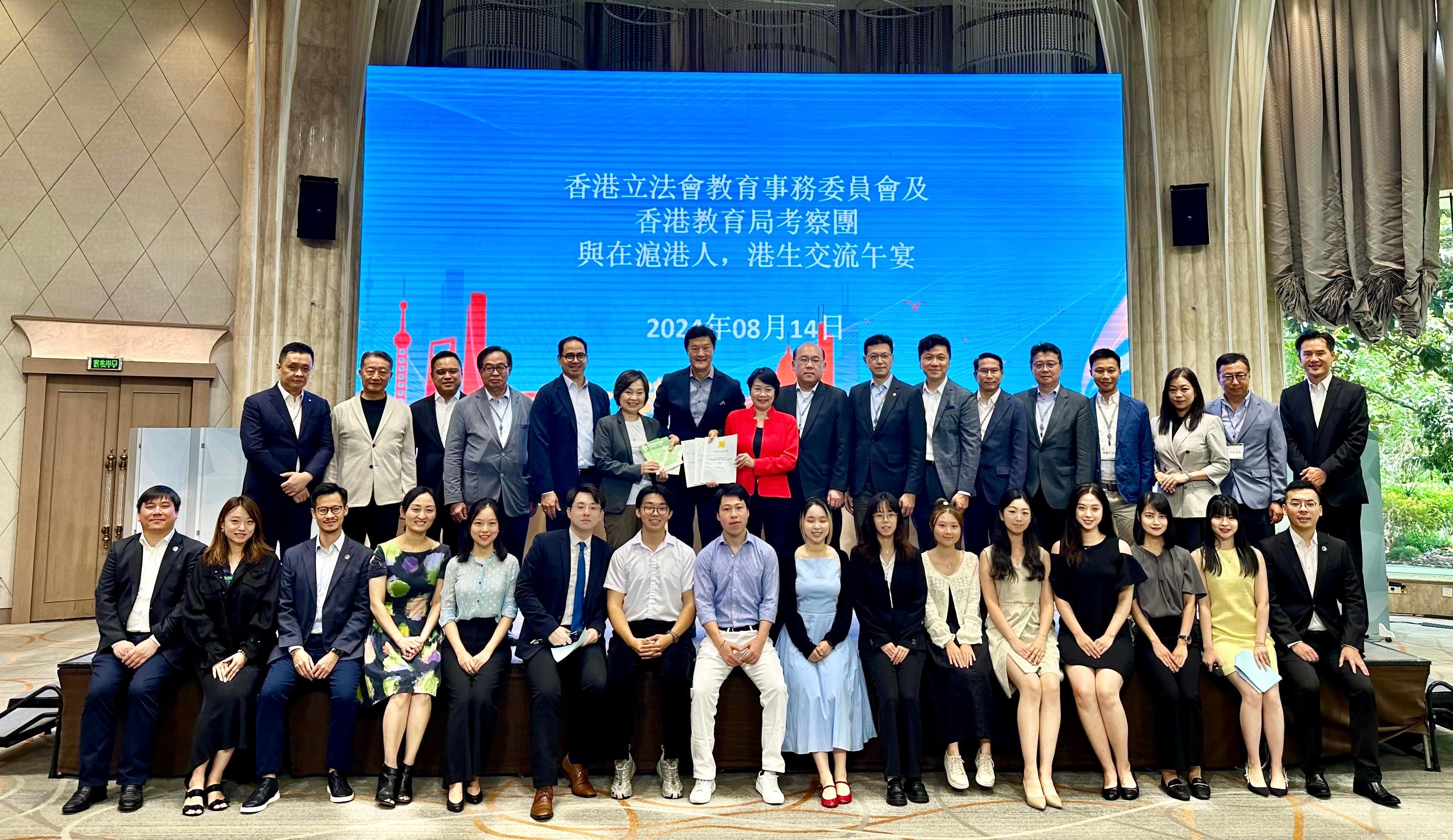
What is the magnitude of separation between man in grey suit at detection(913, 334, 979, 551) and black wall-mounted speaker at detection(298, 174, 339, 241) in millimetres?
3756

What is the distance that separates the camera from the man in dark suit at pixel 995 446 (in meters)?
4.09

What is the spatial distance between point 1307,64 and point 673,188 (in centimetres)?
410

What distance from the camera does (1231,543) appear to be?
143 inches

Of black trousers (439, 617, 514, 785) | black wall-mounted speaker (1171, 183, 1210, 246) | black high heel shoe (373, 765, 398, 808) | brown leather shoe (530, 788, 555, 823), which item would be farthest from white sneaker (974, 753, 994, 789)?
black wall-mounted speaker (1171, 183, 1210, 246)

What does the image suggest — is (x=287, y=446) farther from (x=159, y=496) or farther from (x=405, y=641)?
(x=405, y=641)

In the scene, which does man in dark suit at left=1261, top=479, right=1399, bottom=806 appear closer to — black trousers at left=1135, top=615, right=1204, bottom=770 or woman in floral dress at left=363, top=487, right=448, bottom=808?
black trousers at left=1135, top=615, right=1204, bottom=770

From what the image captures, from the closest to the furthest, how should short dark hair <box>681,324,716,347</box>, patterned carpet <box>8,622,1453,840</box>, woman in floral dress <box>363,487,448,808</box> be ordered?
patterned carpet <box>8,622,1453,840</box> → woman in floral dress <box>363,487,448,808</box> → short dark hair <box>681,324,716,347</box>

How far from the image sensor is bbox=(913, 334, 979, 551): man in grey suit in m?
4.10

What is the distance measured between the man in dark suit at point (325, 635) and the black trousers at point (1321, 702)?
3166mm

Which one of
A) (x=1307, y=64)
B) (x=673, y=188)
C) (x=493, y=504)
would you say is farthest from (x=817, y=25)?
(x=493, y=504)

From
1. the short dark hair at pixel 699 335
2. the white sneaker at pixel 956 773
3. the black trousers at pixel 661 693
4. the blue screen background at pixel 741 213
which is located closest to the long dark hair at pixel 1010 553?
the white sneaker at pixel 956 773

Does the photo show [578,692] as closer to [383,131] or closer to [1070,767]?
[1070,767]

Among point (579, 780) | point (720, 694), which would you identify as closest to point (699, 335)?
point (720, 694)

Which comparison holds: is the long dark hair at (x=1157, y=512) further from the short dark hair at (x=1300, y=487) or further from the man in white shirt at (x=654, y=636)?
the man in white shirt at (x=654, y=636)
